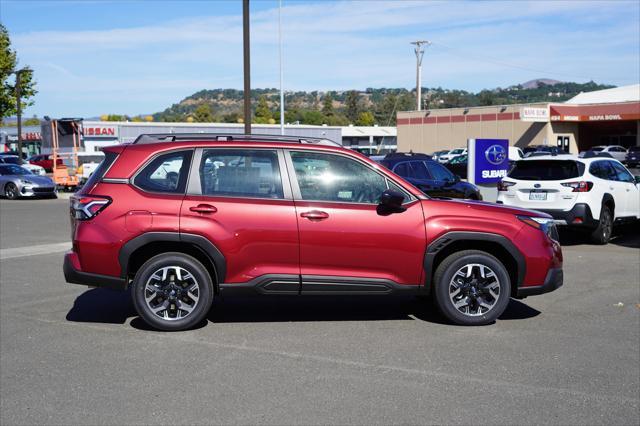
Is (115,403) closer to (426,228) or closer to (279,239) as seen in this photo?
(279,239)

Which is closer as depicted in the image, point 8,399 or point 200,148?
point 8,399

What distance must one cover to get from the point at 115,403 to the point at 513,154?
3758cm

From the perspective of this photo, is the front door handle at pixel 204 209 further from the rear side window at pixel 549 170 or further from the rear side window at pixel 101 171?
A: the rear side window at pixel 549 170

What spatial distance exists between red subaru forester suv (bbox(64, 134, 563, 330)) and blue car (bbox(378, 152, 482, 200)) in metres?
9.44

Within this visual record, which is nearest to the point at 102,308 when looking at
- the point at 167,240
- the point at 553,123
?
the point at 167,240

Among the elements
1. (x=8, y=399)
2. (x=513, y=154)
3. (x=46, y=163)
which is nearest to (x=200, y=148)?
(x=8, y=399)

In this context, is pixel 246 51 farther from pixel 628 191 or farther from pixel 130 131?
pixel 130 131

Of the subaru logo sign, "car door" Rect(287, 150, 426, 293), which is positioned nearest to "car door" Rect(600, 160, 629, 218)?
the subaru logo sign

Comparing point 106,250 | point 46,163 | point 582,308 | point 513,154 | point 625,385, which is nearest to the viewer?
point 625,385

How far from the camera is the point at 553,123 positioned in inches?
2347

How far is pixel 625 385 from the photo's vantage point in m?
5.40

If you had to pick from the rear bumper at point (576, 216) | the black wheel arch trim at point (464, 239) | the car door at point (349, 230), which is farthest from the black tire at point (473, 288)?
the rear bumper at point (576, 216)

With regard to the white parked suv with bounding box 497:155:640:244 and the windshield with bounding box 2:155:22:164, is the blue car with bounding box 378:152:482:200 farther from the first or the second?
the windshield with bounding box 2:155:22:164

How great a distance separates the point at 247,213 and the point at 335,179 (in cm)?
94
